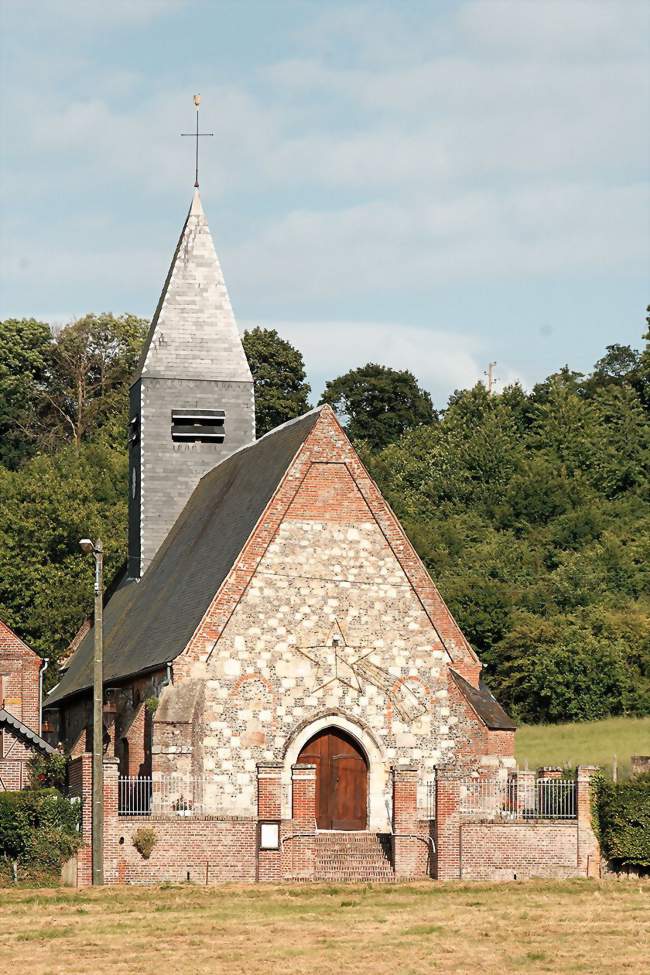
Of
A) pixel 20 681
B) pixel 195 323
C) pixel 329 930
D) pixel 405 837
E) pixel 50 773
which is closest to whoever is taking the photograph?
pixel 329 930

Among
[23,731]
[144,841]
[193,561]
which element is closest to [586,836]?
[144,841]

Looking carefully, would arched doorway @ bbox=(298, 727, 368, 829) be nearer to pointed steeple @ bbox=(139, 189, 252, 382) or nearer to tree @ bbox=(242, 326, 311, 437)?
pointed steeple @ bbox=(139, 189, 252, 382)

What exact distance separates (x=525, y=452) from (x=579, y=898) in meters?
61.6

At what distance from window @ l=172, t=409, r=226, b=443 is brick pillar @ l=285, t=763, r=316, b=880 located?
47.5 feet

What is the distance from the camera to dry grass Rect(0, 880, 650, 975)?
72.2 feet

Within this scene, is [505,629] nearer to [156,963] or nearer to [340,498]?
[340,498]

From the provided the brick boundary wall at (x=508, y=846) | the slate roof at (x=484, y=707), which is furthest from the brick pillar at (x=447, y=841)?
the slate roof at (x=484, y=707)

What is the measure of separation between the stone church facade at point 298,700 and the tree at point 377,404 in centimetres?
5967

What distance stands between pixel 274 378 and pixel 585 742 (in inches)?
1728

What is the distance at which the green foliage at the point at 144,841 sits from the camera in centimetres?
3178

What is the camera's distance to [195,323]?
47.2 m

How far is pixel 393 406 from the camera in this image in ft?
332

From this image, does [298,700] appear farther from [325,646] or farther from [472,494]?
[472,494]

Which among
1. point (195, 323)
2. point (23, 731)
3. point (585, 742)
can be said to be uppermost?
point (195, 323)
